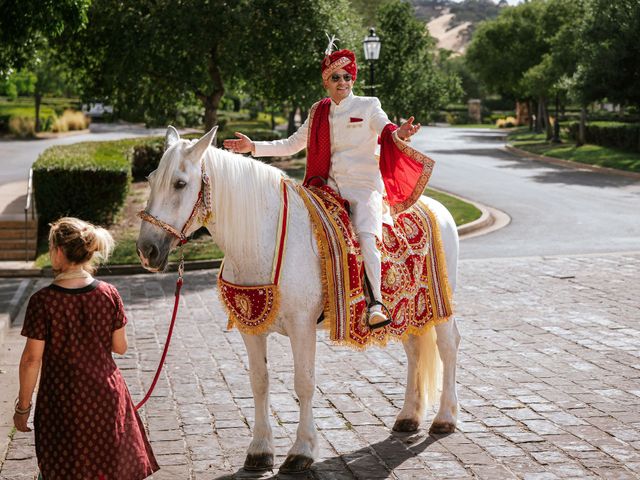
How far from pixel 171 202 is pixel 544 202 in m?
19.4

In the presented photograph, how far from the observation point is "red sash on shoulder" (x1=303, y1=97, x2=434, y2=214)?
6.65 metres

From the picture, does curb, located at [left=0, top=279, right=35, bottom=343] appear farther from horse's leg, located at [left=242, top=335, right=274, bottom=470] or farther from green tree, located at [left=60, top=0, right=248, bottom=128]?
green tree, located at [left=60, top=0, right=248, bottom=128]

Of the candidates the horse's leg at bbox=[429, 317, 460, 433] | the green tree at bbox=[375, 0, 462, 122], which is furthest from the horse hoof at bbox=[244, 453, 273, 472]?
the green tree at bbox=[375, 0, 462, 122]

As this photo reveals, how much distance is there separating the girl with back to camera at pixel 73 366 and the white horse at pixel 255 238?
0.89 meters

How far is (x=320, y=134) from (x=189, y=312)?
5802mm

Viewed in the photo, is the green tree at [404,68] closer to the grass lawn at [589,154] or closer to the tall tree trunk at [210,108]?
the grass lawn at [589,154]

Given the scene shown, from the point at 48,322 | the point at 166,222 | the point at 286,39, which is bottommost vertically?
the point at 48,322

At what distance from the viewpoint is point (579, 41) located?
38.7m

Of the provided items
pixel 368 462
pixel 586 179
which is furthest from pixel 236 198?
pixel 586 179

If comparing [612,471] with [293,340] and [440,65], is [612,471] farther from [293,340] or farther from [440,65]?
[440,65]

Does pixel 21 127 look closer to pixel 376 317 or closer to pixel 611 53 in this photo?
pixel 611 53

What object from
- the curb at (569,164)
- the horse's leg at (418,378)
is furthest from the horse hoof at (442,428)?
the curb at (569,164)

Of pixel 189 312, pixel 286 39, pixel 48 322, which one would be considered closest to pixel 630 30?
pixel 286 39

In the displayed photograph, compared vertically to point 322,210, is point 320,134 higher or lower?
higher
